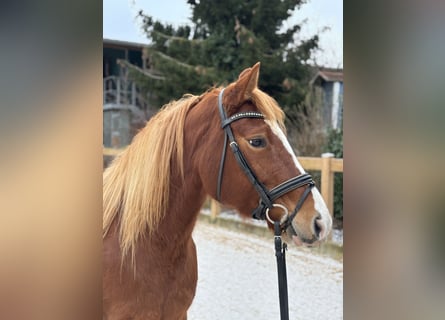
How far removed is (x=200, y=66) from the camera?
1.78m

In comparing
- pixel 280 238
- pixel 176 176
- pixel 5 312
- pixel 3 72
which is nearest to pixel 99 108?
pixel 3 72

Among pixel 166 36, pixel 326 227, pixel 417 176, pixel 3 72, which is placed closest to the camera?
pixel 3 72

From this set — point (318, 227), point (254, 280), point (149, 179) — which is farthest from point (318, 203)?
point (254, 280)

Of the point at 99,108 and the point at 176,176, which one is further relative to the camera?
the point at 176,176

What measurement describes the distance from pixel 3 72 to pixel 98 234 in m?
0.32

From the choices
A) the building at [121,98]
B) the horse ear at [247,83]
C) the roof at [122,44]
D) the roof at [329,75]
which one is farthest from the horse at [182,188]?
the roof at [329,75]

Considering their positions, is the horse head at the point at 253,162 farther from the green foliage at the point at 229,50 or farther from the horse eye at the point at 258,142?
the green foliage at the point at 229,50

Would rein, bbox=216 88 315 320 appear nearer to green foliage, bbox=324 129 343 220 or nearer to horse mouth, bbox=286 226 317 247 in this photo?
horse mouth, bbox=286 226 317 247

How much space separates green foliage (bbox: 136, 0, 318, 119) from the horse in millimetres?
494

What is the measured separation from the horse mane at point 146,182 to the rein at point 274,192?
144 millimetres

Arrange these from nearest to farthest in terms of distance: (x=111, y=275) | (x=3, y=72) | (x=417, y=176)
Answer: (x=3, y=72) → (x=417, y=176) → (x=111, y=275)

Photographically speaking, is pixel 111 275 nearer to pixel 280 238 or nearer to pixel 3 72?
pixel 280 238

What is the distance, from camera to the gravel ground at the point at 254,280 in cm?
164

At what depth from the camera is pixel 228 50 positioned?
1747 mm
